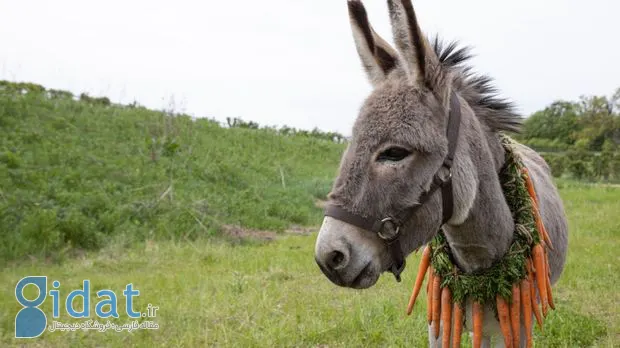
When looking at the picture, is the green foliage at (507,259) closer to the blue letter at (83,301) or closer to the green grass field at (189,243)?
the green grass field at (189,243)

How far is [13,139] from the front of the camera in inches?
440

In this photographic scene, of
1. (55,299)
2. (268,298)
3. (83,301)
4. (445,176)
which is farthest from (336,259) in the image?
(55,299)

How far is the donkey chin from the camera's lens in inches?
76.5

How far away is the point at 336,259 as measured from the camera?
6.41 ft

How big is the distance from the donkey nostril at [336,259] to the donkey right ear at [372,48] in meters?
1.00

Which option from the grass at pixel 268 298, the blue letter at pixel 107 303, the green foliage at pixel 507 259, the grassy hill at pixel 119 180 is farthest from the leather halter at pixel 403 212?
the grassy hill at pixel 119 180

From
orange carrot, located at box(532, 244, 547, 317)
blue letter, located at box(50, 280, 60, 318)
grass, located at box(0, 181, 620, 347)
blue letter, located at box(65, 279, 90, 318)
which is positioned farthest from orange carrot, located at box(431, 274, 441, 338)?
blue letter, located at box(50, 280, 60, 318)

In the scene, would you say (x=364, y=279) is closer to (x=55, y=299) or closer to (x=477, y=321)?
(x=477, y=321)

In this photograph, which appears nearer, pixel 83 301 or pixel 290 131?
pixel 83 301

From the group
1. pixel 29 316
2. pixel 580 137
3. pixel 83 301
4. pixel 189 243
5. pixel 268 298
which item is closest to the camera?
pixel 29 316

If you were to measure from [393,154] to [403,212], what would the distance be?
0.25m

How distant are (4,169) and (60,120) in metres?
4.39

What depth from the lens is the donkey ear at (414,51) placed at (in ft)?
6.81

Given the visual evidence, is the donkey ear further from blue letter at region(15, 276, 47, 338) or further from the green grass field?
blue letter at region(15, 276, 47, 338)
